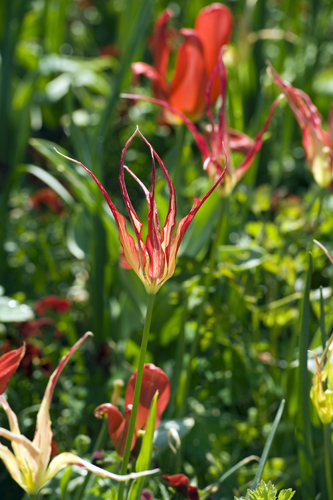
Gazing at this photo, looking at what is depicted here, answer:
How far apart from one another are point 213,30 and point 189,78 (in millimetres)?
110

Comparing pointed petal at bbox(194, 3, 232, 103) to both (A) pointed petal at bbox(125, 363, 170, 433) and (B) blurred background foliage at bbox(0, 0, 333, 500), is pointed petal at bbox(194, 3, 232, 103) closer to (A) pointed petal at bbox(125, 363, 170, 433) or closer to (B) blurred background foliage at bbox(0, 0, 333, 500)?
(B) blurred background foliage at bbox(0, 0, 333, 500)

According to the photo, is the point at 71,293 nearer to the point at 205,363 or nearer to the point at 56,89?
the point at 205,363

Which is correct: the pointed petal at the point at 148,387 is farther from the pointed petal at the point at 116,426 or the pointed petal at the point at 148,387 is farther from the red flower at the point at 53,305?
the red flower at the point at 53,305

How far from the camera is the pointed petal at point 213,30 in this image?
3.57 feet

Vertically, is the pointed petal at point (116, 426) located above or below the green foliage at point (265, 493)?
above

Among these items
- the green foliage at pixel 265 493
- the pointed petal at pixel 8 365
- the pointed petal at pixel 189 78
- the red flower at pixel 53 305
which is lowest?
the green foliage at pixel 265 493

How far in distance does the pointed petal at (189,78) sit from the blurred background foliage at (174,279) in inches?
2.9

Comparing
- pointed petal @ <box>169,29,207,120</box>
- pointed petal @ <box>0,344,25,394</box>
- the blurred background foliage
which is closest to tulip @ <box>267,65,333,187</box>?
the blurred background foliage

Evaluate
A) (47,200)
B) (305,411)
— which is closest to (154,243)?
(305,411)

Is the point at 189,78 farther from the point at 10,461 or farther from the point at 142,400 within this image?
the point at 10,461

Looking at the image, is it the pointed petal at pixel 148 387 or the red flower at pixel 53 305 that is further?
the red flower at pixel 53 305

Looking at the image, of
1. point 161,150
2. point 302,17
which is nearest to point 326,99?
point 161,150

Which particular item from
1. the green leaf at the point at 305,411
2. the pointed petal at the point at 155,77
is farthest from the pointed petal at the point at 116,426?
the pointed petal at the point at 155,77

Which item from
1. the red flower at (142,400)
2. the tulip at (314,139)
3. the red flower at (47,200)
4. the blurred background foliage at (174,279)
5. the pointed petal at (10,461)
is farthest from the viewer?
the red flower at (47,200)
